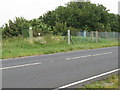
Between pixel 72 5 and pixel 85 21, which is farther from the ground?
pixel 72 5

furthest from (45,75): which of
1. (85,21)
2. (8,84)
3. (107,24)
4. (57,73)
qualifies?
(107,24)

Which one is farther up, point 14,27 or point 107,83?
point 14,27

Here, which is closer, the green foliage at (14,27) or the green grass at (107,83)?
the green grass at (107,83)

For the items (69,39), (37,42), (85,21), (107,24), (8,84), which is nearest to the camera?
(8,84)

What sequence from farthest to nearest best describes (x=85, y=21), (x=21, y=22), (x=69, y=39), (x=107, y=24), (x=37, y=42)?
1. (x=107, y=24)
2. (x=85, y=21)
3. (x=21, y=22)
4. (x=69, y=39)
5. (x=37, y=42)

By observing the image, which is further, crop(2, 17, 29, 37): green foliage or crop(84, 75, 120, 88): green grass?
crop(2, 17, 29, 37): green foliage

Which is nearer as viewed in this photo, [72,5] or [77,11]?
[77,11]

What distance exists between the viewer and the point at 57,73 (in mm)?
9328

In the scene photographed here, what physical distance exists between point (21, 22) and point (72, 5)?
25.8 metres

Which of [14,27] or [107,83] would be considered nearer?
[107,83]

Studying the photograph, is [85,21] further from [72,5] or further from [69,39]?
[69,39]

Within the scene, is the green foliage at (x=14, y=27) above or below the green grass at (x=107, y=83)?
above

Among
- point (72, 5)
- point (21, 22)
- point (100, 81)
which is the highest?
point (72, 5)

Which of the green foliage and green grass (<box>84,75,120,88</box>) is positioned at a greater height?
the green foliage
